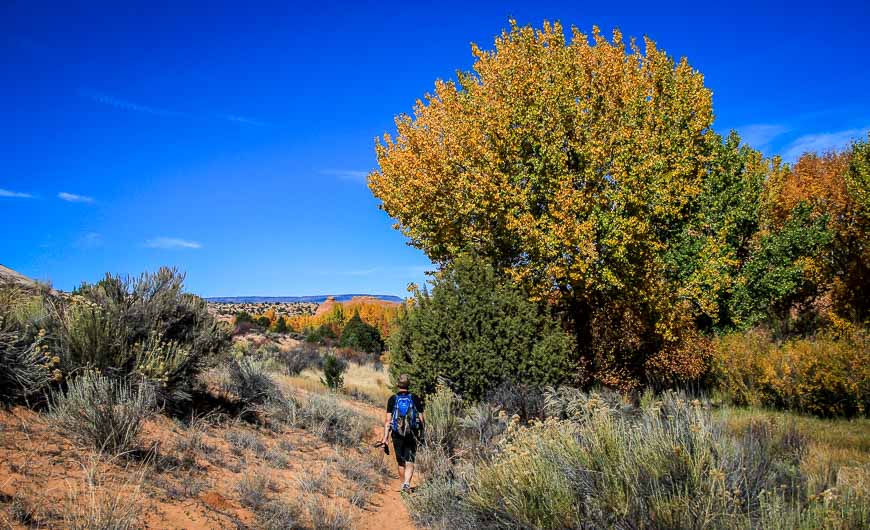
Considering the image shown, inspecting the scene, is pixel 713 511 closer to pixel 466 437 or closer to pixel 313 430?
pixel 466 437

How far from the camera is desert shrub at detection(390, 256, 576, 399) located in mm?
10836

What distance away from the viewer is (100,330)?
295 inches

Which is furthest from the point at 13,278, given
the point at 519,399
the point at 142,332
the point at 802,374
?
the point at 802,374

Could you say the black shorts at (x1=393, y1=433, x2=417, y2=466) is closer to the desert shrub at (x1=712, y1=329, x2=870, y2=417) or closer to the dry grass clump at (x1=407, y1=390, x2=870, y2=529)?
the dry grass clump at (x1=407, y1=390, x2=870, y2=529)

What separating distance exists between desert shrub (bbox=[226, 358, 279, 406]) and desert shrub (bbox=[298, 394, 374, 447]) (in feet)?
2.71

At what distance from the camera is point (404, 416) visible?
8.35 metres

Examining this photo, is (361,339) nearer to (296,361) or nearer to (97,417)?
(296,361)

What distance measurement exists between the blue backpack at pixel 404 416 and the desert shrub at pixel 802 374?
11623mm

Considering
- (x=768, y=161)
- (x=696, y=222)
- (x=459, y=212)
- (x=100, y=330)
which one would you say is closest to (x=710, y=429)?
(x=100, y=330)

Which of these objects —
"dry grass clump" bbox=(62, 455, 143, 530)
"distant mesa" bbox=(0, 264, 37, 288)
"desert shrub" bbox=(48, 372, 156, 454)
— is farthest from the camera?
"distant mesa" bbox=(0, 264, 37, 288)

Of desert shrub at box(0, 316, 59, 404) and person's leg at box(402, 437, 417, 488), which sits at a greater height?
desert shrub at box(0, 316, 59, 404)

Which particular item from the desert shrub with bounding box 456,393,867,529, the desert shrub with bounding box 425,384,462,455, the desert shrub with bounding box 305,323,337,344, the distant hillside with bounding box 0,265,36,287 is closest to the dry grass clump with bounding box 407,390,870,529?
the desert shrub with bounding box 456,393,867,529

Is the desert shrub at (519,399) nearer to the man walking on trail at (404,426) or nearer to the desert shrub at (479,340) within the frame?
the desert shrub at (479,340)

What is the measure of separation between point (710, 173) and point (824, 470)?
18739 mm
